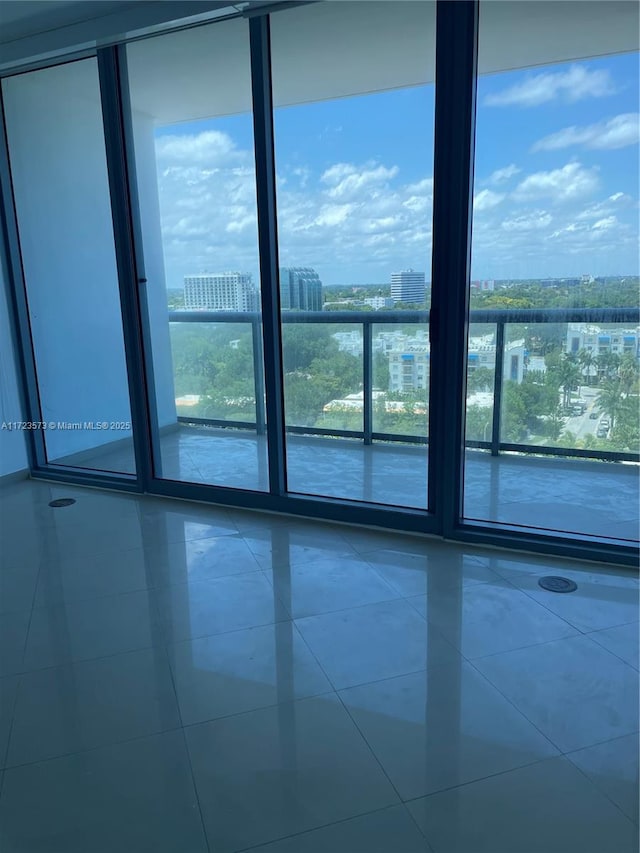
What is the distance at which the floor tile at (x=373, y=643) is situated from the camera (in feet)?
6.52

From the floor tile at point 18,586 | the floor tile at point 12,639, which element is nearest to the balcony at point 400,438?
the floor tile at point 18,586

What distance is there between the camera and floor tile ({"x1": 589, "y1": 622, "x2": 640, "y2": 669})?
79.4 inches

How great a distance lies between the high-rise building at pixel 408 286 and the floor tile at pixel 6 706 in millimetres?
2472

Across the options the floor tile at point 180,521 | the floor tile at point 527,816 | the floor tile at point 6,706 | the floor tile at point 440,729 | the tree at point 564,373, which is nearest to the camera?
the floor tile at point 527,816

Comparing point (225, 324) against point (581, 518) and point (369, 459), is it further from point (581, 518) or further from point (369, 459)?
point (581, 518)

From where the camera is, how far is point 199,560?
111 inches

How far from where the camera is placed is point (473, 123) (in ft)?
8.66

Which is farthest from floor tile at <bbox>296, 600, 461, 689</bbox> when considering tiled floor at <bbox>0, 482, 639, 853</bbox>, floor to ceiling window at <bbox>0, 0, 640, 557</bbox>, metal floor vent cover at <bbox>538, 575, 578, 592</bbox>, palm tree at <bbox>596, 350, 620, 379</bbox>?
palm tree at <bbox>596, 350, 620, 379</bbox>

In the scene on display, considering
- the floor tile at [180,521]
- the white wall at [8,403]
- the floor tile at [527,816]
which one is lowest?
the floor tile at [527,816]

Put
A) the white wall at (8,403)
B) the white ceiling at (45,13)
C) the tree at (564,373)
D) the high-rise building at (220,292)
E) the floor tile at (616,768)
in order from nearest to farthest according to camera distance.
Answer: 1. the floor tile at (616,768)
2. the tree at (564,373)
3. the white ceiling at (45,13)
4. the high-rise building at (220,292)
5. the white wall at (8,403)

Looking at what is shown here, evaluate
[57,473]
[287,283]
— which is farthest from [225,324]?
[57,473]

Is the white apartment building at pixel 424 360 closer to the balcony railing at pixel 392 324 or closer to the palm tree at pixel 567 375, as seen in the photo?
the balcony railing at pixel 392 324

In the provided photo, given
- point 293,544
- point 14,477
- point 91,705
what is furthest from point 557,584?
point 14,477

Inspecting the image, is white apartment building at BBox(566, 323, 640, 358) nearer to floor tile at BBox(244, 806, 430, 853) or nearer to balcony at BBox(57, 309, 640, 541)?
balcony at BBox(57, 309, 640, 541)
